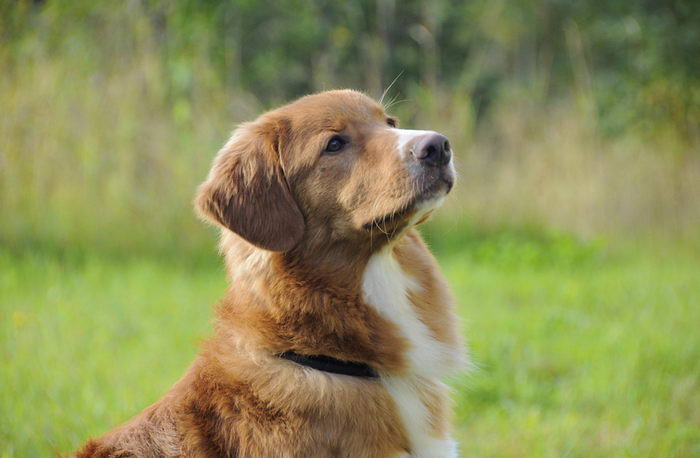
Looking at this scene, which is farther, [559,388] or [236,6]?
[236,6]

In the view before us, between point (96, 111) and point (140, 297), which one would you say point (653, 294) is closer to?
point (140, 297)

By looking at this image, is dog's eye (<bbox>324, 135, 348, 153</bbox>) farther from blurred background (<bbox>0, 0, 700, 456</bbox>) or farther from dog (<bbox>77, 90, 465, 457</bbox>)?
blurred background (<bbox>0, 0, 700, 456</bbox>)

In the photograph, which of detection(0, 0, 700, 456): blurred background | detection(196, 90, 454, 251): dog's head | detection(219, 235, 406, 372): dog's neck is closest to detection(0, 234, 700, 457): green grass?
detection(0, 0, 700, 456): blurred background

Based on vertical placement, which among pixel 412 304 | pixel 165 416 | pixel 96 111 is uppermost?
pixel 96 111

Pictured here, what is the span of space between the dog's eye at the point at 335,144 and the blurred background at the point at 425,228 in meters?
0.98

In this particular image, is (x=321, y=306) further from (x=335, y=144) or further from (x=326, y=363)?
(x=335, y=144)

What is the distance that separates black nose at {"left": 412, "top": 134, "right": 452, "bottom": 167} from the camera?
310 cm

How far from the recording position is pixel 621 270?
23.4 ft

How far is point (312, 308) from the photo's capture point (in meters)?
2.99

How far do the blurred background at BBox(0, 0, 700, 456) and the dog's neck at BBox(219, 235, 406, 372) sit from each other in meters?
1.17

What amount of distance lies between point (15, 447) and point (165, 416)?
5.10 feet

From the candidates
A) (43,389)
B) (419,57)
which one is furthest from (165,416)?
(419,57)

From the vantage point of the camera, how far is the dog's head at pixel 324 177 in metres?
3.12

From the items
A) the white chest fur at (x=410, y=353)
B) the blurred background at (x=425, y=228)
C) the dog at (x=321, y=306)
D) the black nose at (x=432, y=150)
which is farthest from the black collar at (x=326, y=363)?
the blurred background at (x=425, y=228)
